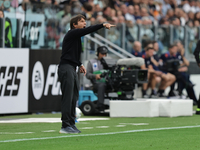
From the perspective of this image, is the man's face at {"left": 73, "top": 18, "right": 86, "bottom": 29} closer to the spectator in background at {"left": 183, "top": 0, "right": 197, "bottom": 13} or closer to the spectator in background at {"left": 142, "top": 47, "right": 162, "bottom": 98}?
the spectator in background at {"left": 142, "top": 47, "right": 162, "bottom": 98}

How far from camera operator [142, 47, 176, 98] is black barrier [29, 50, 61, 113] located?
14.3 feet

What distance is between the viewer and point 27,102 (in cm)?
1341

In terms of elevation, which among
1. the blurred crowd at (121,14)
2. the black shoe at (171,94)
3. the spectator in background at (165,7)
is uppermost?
the spectator in background at (165,7)

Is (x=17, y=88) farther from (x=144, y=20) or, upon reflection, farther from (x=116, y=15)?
(x=144, y=20)

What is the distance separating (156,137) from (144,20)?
14.1 meters

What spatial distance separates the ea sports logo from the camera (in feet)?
44.6

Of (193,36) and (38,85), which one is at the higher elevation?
(193,36)

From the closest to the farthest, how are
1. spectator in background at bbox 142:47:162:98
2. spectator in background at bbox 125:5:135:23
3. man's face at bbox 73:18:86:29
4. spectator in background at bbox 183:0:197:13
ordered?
man's face at bbox 73:18:86:29 < spectator in background at bbox 142:47:162:98 < spectator in background at bbox 125:5:135:23 < spectator in background at bbox 183:0:197:13

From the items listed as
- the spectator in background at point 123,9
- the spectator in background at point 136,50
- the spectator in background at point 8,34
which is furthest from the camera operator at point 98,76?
the spectator in background at point 123,9

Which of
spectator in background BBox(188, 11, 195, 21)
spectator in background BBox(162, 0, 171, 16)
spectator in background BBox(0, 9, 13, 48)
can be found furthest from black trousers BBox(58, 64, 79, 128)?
spectator in background BBox(188, 11, 195, 21)

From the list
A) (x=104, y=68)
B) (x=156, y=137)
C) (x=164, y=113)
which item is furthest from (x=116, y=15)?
(x=156, y=137)

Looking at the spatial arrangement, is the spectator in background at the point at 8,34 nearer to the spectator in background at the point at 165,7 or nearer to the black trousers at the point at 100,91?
the black trousers at the point at 100,91

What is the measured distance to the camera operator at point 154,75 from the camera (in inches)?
697

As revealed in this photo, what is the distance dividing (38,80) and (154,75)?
5.38m
